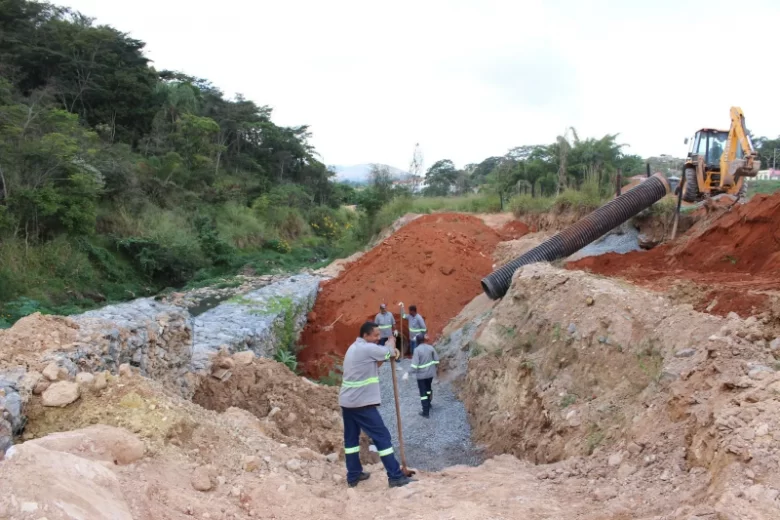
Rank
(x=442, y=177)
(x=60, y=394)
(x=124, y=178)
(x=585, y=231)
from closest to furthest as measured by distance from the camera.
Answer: (x=60, y=394) < (x=585, y=231) < (x=124, y=178) < (x=442, y=177)

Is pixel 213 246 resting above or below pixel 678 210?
below

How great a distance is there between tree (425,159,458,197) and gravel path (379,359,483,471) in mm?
35728

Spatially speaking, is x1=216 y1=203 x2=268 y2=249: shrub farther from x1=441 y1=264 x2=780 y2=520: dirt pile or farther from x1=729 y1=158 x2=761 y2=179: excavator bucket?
x1=729 y1=158 x2=761 y2=179: excavator bucket

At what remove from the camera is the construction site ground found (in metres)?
3.40

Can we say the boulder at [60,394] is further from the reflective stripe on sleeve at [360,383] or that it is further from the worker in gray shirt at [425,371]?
the worker in gray shirt at [425,371]

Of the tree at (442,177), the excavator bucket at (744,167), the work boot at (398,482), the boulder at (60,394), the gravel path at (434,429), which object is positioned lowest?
the gravel path at (434,429)

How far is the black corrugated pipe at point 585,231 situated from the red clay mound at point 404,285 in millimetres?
2463

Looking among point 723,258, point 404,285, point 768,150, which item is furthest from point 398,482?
point 768,150

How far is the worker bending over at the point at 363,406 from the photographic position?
4.85m

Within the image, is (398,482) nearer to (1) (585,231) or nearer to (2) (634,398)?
(2) (634,398)

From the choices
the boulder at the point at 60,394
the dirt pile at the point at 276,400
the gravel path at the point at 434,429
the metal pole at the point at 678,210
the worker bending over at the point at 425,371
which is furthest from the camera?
the metal pole at the point at 678,210

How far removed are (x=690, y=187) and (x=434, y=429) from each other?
8.63 m

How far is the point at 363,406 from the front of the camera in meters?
4.89

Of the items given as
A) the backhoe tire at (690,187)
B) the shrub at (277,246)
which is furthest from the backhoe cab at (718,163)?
the shrub at (277,246)
